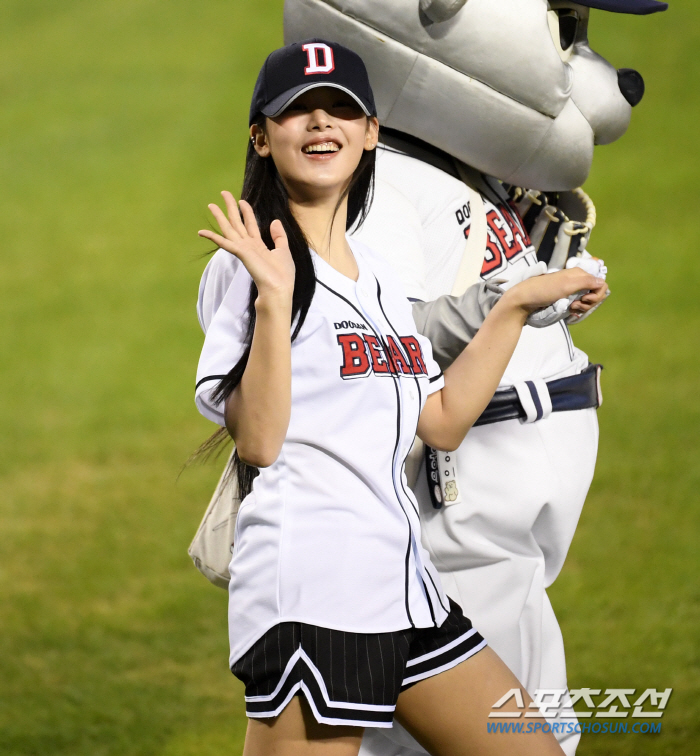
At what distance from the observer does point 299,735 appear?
1.30 meters

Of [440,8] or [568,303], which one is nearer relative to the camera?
[568,303]

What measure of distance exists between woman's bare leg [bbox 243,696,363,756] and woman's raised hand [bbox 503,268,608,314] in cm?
64

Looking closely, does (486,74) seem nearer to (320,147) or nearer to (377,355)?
(320,147)

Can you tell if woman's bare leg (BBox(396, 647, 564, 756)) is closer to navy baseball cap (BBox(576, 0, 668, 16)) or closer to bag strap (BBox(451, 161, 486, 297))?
bag strap (BBox(451, 161, 486, 297))

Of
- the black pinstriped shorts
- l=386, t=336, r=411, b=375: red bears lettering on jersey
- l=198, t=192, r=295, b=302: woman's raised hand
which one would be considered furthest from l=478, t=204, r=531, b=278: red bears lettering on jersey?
the black pinstriped shorts

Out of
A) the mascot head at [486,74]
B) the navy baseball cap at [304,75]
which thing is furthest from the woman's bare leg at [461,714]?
the mascot head at [486,74]

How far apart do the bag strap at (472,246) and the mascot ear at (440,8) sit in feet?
0.96

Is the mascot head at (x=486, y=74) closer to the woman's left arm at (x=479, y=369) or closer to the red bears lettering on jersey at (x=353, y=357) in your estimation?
the woman's left arm at (x=479, y=369)

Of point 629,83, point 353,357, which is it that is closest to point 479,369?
point 353,357

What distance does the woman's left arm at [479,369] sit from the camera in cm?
152

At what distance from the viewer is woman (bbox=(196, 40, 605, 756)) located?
1.29 m

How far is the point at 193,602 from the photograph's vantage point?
11.4ft

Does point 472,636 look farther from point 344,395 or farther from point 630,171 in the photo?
point 630,171

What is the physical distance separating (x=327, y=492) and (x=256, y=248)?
0.32 metres
